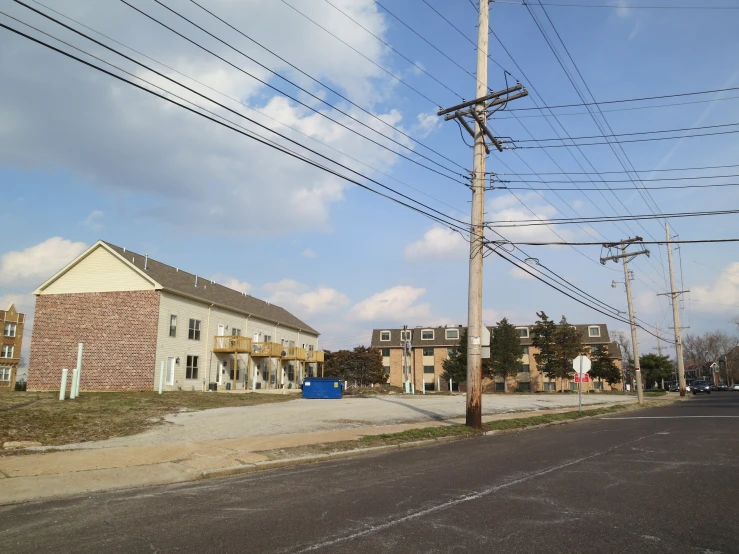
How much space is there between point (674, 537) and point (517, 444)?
348 inches

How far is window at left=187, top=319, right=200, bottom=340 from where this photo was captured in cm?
3609

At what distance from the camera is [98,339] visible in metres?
33.2

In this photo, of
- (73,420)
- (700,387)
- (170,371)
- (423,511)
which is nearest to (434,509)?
(423,511)

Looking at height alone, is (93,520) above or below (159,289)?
below

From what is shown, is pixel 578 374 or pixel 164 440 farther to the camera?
pixel 578 374

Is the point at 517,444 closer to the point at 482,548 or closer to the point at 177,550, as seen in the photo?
the point at 482,548

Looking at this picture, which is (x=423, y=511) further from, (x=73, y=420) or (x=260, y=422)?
(x=73, y=420)

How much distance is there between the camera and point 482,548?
16.7ft

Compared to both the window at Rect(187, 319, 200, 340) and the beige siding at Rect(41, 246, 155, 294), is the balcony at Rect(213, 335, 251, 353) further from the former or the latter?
Answer: the beige siding at Rect(41, 246, 155, 294)

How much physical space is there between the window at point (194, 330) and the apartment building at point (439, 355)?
41.5m

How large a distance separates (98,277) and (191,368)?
8.54 m

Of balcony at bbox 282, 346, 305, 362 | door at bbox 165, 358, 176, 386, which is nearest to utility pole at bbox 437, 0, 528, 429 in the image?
door at bbox 165, 358, 176, 386

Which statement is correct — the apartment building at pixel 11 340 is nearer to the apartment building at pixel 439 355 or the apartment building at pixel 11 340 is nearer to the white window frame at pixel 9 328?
the white window frame at pixel 9 328

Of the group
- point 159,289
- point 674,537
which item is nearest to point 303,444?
point 674,537
